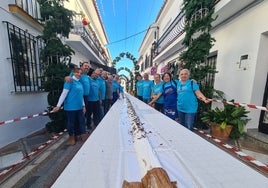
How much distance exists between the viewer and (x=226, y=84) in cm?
470

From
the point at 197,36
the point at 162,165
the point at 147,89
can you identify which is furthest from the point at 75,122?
the point at 197,36

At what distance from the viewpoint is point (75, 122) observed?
137 inches

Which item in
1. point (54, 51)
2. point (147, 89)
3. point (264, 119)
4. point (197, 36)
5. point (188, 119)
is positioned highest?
point (197, 36)

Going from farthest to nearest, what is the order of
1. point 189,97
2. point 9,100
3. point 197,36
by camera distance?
1. point 197,36
2. point 9,100
3. point 189,97

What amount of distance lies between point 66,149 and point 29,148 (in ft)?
2.73

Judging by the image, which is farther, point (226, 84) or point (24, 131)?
point (226, 84)

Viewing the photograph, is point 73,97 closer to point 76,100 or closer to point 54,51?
point 76,100

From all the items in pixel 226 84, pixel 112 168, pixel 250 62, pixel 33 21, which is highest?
pixel 33 21

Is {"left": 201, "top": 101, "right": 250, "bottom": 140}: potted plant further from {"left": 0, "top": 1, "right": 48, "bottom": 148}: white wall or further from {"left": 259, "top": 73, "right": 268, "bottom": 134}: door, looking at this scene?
{"left": 0, "top": 1, "right": 48, "bottom": 148}: white wall

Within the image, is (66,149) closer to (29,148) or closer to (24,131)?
(29,148)

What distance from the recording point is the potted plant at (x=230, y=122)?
3525 mm

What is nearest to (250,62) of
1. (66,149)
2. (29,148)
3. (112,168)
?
(112,168)

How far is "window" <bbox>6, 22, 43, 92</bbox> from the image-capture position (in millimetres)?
3613

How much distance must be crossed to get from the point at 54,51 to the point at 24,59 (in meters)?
0.83
